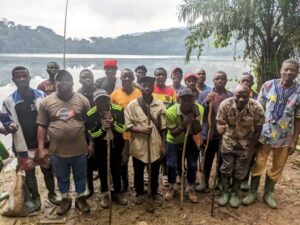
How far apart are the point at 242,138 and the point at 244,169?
18.7 inches

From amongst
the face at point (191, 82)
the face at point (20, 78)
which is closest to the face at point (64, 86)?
the face at point (20, 78)

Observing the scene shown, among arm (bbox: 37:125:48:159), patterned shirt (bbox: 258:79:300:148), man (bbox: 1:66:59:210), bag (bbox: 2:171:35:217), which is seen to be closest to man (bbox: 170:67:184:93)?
patterned shirt (bbox: 258:79:300:148)

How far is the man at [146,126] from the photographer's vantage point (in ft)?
14.0

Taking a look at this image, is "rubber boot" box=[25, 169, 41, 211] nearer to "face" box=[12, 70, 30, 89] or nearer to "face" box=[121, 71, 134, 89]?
"face" box=[12, 70, 30, 89]

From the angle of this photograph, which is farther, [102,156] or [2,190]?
[2,190]

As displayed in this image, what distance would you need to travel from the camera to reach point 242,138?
14.4ft

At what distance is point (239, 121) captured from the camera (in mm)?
4320

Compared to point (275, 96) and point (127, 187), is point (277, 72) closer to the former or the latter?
point (275, 96)

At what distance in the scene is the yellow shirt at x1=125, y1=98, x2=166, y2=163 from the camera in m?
4.32

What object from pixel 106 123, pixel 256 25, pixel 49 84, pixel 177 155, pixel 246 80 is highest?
pixel 256 25

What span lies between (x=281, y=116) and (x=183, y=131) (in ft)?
4.48

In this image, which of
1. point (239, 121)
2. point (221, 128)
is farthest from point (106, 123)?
point (239, 121)

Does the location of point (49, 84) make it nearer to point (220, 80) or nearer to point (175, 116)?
point (175, 116)

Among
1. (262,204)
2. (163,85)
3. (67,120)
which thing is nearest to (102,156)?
(67,120)
